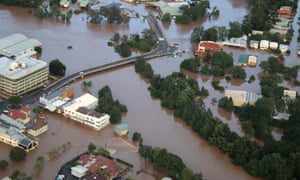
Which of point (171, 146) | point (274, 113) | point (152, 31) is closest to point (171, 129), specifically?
point (171, 146)

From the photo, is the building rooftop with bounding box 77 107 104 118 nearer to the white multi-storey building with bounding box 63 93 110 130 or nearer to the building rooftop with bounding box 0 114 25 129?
the white multi-storey building with bounding box 63 93 110 130

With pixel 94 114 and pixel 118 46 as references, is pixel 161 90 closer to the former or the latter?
pixel 94 114

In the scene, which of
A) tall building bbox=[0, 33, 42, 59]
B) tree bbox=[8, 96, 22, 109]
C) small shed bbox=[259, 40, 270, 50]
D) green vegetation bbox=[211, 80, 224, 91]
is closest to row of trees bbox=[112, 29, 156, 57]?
tall building bbox=[0, 33, 42, 59]

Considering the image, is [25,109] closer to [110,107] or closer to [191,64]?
[110,107]

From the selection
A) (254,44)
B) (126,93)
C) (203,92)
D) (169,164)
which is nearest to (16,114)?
(126,93)

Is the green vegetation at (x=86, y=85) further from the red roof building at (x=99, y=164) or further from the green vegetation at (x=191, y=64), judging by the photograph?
the red roof building at (x=99, y=164)

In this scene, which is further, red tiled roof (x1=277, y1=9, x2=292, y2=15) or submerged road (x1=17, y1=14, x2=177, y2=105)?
red tiled roof (x1=277, y1=9, x2=292, y2=15)
